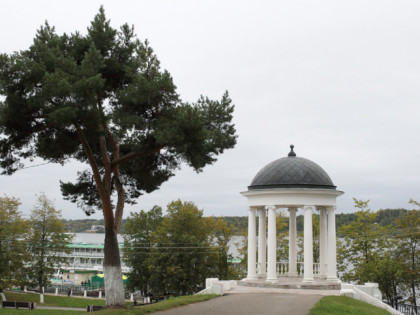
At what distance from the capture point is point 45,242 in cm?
4506

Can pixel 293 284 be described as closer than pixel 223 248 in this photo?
Yes

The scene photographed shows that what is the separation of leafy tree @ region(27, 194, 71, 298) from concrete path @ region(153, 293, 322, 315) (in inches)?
1119

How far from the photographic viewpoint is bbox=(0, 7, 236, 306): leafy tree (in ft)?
49.1

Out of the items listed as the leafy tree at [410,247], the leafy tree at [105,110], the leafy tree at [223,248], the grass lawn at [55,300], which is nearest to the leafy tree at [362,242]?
the leafy tree at [410,247]

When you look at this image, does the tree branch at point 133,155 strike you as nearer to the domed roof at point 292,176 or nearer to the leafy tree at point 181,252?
the domed roof at point 292,176

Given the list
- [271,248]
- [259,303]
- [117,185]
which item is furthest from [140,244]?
[259,303]

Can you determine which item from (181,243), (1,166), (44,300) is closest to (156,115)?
(1,166)

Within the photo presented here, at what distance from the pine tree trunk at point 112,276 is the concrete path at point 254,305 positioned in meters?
1.74

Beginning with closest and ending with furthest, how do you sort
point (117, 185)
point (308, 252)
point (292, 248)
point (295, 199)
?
point (117, 185) < point (308, 252) < point (295, 199) < point (292, 248)

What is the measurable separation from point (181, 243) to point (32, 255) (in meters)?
14.3

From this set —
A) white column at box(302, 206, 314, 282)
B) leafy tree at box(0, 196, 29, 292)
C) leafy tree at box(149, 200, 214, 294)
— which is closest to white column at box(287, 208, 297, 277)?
white column at box(302, 206, 314, 282)

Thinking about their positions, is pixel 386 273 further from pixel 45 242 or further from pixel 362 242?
pixel 45 242

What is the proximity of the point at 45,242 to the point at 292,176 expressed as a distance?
2936 centimetres

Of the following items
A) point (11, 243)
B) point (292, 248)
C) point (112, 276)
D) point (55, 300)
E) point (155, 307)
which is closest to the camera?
point (155, 307)
